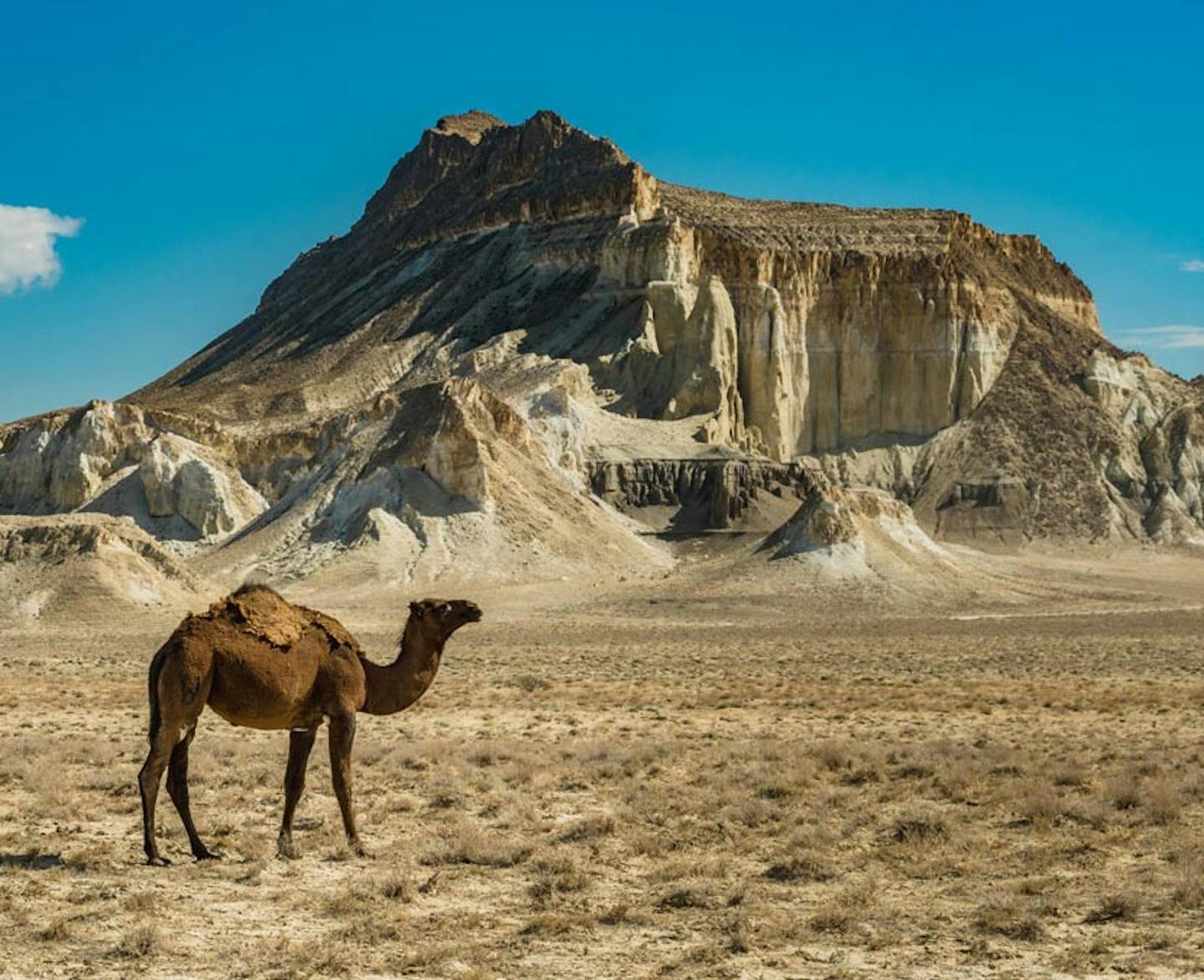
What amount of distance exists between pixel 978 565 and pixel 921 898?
6503 cm

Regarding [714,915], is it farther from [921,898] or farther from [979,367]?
[979,367]

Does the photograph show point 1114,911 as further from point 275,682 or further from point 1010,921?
point 275,682

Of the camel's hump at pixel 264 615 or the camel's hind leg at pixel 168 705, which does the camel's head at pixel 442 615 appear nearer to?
the camel's hump at pixel 264 615

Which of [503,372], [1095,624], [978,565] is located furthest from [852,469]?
[1095,624]

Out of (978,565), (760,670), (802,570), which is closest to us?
(760,670)

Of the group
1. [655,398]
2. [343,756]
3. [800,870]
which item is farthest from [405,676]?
[655,398]

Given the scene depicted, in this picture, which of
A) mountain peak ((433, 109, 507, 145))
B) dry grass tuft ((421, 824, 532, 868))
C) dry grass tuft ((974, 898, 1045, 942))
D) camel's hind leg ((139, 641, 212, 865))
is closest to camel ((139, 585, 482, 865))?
camel's hind leg ((139, 641, 212, 865))

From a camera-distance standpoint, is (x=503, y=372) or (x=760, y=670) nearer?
(x=760, y=670)

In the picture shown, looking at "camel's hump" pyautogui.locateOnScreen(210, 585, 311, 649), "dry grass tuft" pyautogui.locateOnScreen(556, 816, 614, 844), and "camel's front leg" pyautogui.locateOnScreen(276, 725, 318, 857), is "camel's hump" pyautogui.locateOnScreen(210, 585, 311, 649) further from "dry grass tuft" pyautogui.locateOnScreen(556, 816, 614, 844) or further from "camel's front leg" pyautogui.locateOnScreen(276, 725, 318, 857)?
"dry grass tuft" pyautogui.locateOnScreen(556, 816, 614, 844)

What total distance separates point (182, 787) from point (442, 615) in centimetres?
239

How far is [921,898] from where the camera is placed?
39.5ft

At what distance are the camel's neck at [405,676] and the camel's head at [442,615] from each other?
0.08 m

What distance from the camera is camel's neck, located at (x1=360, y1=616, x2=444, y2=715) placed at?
524 inches

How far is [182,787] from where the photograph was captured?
12797 mm
